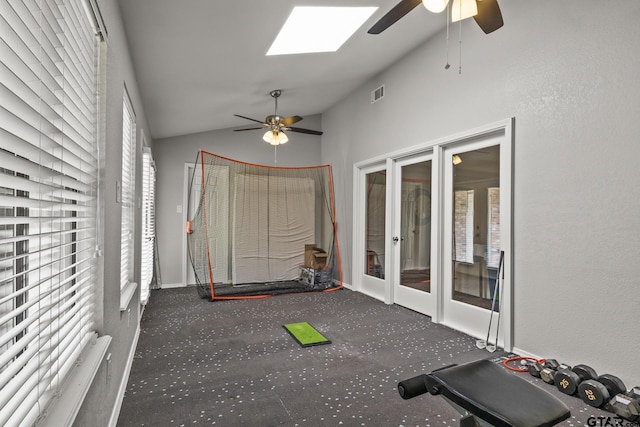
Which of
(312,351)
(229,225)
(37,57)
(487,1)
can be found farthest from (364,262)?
(37,57)

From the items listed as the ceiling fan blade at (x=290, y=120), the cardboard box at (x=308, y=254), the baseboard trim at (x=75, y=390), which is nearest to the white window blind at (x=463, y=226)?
the ceiling fan blade at (x=290, y=120)

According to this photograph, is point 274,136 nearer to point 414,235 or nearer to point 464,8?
point 414,235

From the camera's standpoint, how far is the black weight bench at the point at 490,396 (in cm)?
109

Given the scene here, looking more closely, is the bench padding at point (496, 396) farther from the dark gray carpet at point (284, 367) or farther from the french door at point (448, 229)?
the french door at point (448, 229)

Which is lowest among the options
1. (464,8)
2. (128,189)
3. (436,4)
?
(128,189)

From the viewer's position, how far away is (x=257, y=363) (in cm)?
282

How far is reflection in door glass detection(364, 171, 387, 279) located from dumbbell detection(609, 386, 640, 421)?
3.02m

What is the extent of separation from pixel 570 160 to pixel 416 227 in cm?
198

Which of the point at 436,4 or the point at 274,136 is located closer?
the point at 436,4

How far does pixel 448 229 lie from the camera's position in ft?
12.7

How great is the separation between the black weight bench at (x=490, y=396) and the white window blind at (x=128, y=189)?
237 centimetres

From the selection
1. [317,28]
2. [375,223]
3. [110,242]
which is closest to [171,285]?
[375,223]

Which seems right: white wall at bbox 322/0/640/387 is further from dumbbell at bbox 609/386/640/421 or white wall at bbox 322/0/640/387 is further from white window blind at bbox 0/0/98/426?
white window blind at bbox 0/0/98/426

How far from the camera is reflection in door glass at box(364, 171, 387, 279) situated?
5.04 metres
